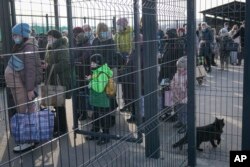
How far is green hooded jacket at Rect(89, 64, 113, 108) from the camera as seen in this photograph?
13.3 feet

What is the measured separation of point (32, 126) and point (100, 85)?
965 mm

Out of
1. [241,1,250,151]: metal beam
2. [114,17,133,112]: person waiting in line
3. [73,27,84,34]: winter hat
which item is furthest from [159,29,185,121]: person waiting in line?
[73,27,84,34]: winter hat

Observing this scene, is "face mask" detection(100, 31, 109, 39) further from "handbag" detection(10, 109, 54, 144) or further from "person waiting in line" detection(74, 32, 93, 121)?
Result: "handbag" detection(10, 109, 54, 144)

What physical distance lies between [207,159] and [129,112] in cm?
142

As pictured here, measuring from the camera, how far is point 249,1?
3850 millimetres

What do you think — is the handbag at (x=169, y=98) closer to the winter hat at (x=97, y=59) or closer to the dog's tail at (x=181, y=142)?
the dog's tail at (x=181, y=142)

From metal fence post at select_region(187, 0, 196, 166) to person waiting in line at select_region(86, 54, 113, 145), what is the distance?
0.99 metres

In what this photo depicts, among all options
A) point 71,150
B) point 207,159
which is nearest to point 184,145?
point 207,159

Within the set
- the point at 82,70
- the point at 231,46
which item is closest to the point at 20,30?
the point at 82,70

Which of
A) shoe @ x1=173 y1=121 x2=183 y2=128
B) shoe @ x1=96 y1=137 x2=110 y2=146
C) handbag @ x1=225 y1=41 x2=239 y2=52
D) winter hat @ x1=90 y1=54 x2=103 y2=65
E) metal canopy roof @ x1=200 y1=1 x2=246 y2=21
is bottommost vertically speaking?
shoe @ x1=96 y1=137 x2=110 y2=146

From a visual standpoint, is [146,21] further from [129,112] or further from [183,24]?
[129,112]

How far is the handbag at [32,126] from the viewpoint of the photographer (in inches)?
169

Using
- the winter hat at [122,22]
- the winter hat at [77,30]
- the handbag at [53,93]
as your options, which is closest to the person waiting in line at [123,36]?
the winter hat at [122,22]

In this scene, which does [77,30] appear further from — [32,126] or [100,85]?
[32,126]
